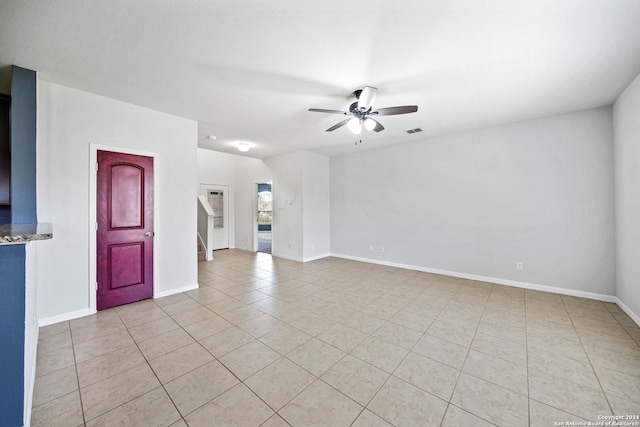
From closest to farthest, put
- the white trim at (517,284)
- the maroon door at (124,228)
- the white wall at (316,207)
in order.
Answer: the maroon door at (124,228) < the white trim at (517,284) < the white wall at (316,207)

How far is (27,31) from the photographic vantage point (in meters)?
1.95

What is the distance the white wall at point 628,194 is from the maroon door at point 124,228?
6.08 metres

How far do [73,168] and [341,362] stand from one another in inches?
147

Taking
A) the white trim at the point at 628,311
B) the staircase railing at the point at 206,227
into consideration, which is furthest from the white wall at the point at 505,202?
the staircase railing at the point at 206,227

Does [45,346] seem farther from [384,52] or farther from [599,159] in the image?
[599,159]

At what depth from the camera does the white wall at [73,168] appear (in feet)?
8.93

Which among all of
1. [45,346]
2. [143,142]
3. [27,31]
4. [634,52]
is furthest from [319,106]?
[45,346]

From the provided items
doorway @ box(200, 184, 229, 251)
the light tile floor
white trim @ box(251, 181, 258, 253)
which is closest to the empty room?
the light tile floor

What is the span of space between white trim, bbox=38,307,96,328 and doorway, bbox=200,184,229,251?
4687mm

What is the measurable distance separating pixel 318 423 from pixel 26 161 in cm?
361

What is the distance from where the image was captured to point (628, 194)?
2914 millimetres

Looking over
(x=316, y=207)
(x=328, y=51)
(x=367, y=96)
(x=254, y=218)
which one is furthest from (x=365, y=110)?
(x=254, y=218)

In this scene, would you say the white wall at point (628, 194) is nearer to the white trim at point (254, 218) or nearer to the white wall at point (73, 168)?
the white wall at point (73, 168)

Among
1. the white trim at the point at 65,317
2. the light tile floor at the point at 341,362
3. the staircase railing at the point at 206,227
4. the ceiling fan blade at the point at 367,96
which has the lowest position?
the light tile floor at the point at 341,362
